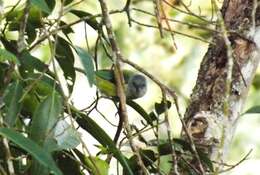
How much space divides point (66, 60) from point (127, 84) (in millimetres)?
112

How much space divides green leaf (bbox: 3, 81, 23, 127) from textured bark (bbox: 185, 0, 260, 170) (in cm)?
40

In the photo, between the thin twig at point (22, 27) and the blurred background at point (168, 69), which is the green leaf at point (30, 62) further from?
the blurred background at point (168, 69)

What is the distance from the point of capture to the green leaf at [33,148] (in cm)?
93

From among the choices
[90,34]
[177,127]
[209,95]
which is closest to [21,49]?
[209,95]

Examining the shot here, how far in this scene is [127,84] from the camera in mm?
1270

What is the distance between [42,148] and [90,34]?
7.06ft

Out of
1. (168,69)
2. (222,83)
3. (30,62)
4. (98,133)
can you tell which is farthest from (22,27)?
(168,69)

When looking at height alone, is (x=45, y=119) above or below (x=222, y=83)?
below

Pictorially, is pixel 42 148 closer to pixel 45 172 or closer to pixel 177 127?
pixel 45 172

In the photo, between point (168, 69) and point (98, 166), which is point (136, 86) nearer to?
point (98, 166)

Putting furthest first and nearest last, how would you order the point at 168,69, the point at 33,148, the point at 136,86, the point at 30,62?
the point at 168,69 < the point at 136,86 < the point at 30,62 < the point at 33,148

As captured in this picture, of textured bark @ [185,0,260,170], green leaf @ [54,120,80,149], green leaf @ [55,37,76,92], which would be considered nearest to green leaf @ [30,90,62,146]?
green leaf @ [54,120,80,149]

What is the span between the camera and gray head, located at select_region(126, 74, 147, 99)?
125cm

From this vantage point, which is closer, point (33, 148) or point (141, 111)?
point (33, 148)
